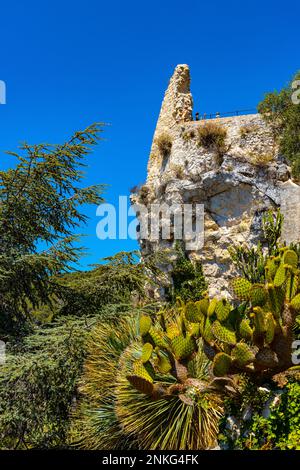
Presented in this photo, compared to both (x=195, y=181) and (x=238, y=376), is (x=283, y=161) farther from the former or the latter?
(x=238, y=376)

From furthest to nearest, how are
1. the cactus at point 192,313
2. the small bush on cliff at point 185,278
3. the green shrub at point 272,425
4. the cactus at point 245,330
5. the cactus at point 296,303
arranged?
the small bush on cliff at point 185,278 < the cactus at point 192,313 < the cactus at point 245,330 < the cactus at point 296,303 < the green shrub at point 272,425

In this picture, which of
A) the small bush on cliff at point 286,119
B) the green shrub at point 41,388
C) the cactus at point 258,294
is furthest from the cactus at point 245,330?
the small bush on cliff at point 286,119

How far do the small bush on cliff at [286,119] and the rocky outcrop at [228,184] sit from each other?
30cm

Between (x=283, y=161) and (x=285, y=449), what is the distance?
12.0 meters

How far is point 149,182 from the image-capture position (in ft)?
61.8

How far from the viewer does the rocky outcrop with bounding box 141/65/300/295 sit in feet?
49.8

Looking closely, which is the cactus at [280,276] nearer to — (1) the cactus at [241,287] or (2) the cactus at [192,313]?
(1) the cactus at [241,287]

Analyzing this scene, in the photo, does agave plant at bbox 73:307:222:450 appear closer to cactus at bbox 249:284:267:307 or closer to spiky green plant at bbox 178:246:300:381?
spiky green plant at bbox 178:246:300:381

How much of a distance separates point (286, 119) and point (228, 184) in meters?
2.84

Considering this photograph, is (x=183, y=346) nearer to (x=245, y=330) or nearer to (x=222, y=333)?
(x=222, y=333)

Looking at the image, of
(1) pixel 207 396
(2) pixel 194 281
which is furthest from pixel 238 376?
(2) pixel 194 281

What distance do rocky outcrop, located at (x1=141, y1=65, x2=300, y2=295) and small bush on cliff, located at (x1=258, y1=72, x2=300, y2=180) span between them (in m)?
0.30

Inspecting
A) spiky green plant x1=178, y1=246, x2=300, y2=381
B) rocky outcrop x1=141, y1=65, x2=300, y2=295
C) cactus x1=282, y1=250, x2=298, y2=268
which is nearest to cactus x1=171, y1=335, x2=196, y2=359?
spiky green plant x1=178, y1=246, x2=300, y2=381

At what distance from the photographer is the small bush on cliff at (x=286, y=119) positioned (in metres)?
14.8
